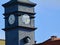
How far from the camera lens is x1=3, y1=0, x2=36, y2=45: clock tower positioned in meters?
41.2

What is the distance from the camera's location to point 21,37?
41250 millimetres

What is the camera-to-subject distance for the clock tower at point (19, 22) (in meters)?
41.2

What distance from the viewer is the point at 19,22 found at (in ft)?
135

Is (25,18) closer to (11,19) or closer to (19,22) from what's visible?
(19,22)

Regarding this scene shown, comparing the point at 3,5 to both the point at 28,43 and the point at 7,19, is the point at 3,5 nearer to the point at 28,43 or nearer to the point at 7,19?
the point at 7,19

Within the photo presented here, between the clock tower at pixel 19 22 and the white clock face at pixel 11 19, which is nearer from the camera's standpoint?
the clock tower at pixel 19 22

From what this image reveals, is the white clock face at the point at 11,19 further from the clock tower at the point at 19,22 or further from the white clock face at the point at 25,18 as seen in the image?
the white clock face at the point at 25,18

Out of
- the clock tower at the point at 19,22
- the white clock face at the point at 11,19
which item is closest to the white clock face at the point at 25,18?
the clock tower at the point at 19,22

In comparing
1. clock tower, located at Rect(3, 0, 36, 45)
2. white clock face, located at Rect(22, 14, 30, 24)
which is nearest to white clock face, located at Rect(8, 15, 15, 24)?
clock tower, located at Rect(3, 0, 36, 45)

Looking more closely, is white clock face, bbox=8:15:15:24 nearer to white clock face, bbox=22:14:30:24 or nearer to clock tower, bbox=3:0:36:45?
clock tower, bbox=3:0:36:45

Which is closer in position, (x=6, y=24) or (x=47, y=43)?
(x=6, y=24)

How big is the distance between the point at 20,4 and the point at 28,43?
365 cm

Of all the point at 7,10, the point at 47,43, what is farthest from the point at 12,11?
the point at 47,43

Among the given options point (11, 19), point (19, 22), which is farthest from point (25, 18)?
point (11, 19)
